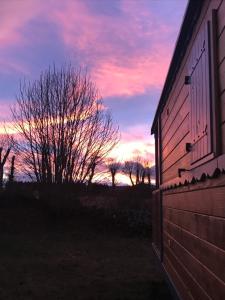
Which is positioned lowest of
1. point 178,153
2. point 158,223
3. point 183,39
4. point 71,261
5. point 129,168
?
point 71,261

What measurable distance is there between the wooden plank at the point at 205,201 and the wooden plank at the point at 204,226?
41 mm

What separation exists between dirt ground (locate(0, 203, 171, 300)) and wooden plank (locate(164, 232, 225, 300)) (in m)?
3.40

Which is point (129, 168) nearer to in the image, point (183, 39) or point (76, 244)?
point (76, 244)

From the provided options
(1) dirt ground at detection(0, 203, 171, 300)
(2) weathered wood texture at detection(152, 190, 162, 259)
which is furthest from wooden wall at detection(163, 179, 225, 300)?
(1) dirt ground at detection(0, 203, 171, 300)

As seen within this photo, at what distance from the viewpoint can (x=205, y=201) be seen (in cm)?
374

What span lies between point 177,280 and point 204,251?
2382 millimetres

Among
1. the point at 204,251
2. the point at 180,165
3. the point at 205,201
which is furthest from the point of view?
the point at 180,165

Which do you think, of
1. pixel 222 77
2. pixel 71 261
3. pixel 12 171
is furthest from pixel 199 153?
pixel 12 171

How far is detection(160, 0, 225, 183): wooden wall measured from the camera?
3.30 m

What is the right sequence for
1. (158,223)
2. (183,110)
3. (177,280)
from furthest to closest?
1. (158,223)
2. (177,280)
3. (183,110)

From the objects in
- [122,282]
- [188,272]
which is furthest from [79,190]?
[188,272]

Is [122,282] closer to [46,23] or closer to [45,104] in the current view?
[46,23]

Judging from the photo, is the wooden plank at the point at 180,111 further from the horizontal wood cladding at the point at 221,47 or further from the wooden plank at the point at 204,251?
the horizontal wood cladding at the point at 221,47

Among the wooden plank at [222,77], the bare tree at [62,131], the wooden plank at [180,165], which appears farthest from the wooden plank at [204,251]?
the bare tree at [62,131]
